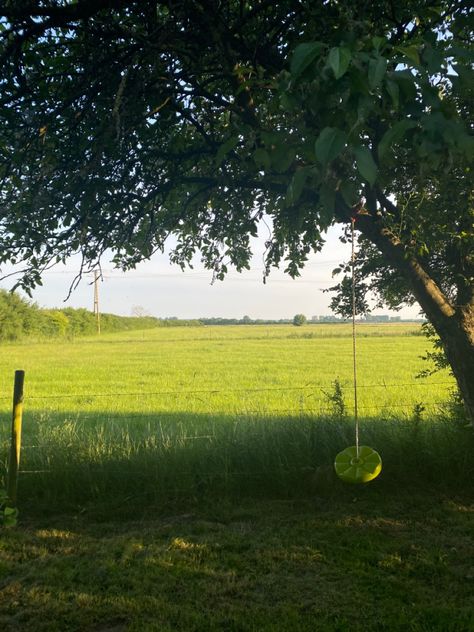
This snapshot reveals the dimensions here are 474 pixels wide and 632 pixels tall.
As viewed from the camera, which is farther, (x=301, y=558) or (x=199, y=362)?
(x=199, y=362)

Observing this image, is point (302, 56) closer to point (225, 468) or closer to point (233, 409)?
point (225, 468)

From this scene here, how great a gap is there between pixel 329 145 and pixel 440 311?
3690 millimetres

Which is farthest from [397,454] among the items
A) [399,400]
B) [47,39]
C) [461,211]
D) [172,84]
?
[399,400]

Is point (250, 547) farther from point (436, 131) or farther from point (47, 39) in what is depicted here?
point (47, 39)

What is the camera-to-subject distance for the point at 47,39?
400 cm

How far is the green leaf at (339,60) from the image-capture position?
1.28 metres

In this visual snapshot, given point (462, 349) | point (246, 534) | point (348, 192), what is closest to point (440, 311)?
point (462, 349)

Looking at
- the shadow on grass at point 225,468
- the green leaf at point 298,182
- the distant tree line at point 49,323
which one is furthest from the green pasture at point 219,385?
the distant tree line at point 49,323

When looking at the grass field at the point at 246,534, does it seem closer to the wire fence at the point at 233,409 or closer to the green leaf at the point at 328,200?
the wire fence at the point at 233,409

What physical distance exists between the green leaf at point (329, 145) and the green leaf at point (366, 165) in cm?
5

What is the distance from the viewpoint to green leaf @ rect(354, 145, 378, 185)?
4.28 feet

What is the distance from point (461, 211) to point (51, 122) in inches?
138

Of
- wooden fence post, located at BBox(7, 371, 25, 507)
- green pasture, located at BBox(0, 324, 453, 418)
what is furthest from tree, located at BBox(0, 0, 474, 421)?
green pasture, located at BBox(0, 324, 453, 418)

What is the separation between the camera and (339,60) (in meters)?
1.31
